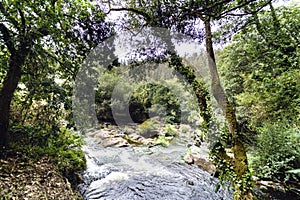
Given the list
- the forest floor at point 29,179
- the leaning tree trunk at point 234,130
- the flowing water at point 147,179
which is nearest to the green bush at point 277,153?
the flowing water at point 147,179

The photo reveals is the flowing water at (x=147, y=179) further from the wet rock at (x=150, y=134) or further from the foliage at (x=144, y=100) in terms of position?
the foliage at (x=144, y=100)

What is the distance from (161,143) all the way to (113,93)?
4383 mm

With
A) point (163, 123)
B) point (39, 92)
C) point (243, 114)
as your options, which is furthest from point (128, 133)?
point (39, 92)

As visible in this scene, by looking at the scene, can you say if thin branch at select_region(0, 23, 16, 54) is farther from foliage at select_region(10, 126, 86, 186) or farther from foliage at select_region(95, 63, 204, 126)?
foliage at select_region(95, 63, 204, 126)

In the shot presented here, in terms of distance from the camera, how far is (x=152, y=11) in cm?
296

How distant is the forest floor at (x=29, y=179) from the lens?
2051 mm

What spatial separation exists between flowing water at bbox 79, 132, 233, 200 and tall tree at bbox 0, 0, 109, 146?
2039mm

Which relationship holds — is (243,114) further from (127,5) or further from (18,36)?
(18,36)

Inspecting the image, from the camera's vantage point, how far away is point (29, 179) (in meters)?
2.35

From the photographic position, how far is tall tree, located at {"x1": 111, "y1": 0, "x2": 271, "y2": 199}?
2404 mm

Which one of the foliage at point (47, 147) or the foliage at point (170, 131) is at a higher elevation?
the foliage at point (47, 147)

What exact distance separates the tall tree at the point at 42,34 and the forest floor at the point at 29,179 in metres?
0.41

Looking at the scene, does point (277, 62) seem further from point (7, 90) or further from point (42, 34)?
point (7, 90)

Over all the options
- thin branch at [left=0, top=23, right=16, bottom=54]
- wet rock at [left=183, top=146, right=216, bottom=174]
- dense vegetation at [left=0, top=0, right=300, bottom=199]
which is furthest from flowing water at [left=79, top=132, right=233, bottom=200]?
thin branch at [left=0, top=23, right=16, bottom=54]
